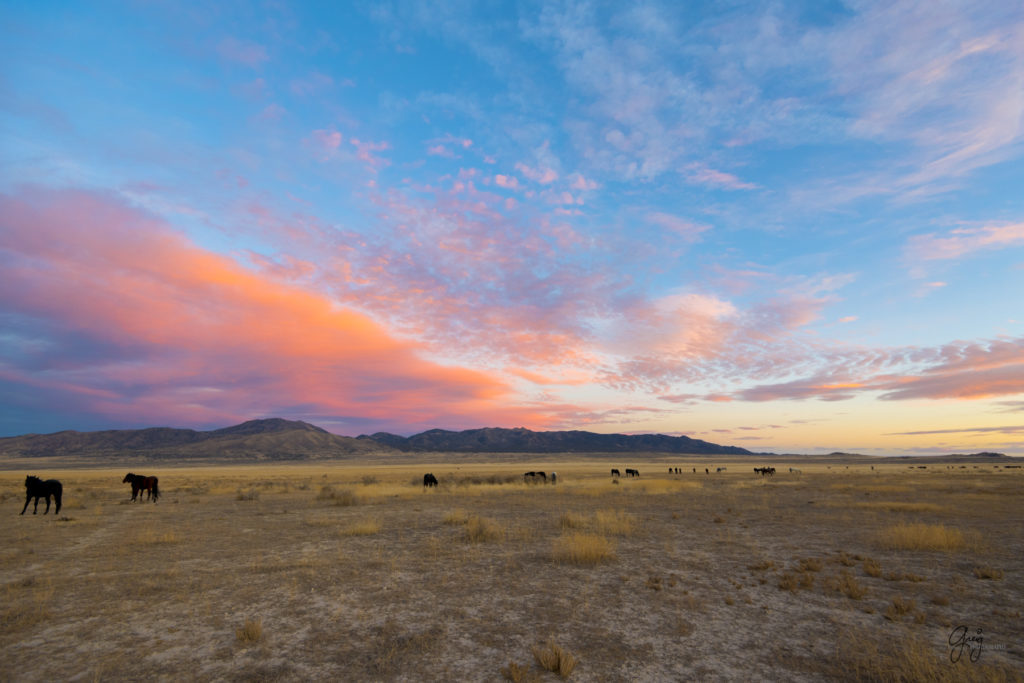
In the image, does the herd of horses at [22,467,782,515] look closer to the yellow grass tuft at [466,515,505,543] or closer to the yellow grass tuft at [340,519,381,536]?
the yellow grass tuft at [340,519,381,536]

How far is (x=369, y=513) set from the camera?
22453mm

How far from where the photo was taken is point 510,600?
952 centimetres

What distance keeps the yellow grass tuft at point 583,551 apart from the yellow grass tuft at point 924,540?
872 centimetres

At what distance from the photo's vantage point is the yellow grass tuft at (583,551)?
12.4 m

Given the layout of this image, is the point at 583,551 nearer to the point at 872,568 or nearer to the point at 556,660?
the point at 556,660

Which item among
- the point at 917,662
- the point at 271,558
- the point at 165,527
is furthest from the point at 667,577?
the point at 165,527

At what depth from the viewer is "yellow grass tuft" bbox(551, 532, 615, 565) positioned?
12.4 m

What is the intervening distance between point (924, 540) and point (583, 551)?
10.3 m

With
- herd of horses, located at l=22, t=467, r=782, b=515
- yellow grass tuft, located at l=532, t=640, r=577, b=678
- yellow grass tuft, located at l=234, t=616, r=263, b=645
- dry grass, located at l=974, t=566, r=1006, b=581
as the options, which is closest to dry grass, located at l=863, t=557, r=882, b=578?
dry grass, located at l=974, t=566, r=1006, b=581

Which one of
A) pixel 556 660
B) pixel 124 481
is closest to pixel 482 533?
pixel 556 660

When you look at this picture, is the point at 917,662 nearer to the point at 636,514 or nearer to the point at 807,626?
the point at 807,626

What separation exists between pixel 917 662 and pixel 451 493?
93.8ft

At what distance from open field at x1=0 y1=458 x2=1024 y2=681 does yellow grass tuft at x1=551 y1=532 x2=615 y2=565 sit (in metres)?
0.08

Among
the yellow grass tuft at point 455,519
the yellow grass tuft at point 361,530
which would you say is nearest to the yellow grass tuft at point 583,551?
the yellow grass tuft at point 455,519
